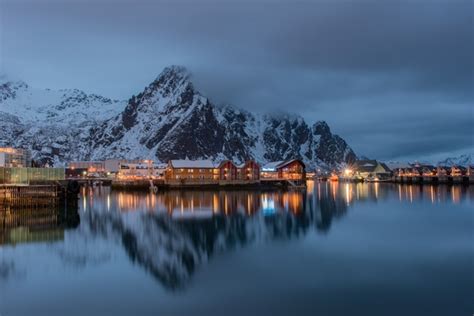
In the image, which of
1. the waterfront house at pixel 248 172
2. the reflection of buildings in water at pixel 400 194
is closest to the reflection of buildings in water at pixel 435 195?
the reflection of buildings in water at pixel 400 194

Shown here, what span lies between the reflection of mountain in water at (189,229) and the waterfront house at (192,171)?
47.1 meters

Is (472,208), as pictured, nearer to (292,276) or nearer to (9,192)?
(292,276)

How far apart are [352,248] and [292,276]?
27.9 ft

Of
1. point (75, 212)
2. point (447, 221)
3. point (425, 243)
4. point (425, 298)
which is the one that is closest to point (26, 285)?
point (425, 298)

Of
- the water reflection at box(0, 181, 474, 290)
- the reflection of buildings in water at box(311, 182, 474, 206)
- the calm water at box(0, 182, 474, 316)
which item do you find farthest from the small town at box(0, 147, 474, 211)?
the reflection of buildings in water at box(311, 182, 474, 206)

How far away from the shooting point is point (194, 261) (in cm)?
2545

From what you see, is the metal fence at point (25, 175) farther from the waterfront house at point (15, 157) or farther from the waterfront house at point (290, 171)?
the waterfront house at point (290, 171)

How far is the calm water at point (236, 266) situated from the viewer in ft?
57.5

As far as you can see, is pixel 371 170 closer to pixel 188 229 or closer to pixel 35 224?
pixel 188 229

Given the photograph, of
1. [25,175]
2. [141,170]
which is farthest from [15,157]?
[25,175]

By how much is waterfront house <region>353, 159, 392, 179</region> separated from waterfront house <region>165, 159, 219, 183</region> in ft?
283

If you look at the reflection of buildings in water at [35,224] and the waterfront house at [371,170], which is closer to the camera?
the reflection of buildings in water at [35,224]

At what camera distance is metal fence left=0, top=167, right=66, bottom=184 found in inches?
2160

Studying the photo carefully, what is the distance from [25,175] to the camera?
55500 mm
